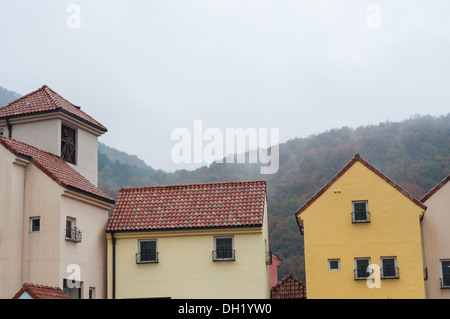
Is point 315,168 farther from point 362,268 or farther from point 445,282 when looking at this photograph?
point 362,268

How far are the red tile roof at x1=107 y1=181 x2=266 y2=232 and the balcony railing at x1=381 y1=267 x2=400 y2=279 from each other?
636 centimetres

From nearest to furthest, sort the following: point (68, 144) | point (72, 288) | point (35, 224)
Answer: point (35, 224)
point (72, 288)
point (68, 144)

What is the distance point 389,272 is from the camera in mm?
33906

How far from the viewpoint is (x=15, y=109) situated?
3822cm

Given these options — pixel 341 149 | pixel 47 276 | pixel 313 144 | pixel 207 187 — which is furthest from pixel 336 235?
pixel 313 144

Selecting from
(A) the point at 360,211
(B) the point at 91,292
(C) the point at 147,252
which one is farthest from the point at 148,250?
(A) the point at 360,211

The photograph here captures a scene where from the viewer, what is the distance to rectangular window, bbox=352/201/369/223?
34.7m

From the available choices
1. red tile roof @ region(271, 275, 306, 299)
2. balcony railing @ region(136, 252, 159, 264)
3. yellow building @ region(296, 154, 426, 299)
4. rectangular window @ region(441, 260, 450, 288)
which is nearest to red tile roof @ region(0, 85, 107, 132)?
balcony railing @ region(136, 252, 159, 264)

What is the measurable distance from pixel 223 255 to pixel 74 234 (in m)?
7.24

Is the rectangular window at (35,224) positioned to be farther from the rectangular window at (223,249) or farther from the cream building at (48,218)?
the rectangular window at (223,249)

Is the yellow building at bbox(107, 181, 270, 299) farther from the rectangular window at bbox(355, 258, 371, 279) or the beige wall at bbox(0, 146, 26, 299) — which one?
the beige wall at bbox(0, 146, 26, 299)

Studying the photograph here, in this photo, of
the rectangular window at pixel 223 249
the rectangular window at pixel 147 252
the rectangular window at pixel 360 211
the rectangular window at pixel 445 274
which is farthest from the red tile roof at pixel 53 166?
the rectangular window at pixel 445 274

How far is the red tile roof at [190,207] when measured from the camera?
35219 millimetres

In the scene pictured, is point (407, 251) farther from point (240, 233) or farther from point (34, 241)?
point (34, 241)
